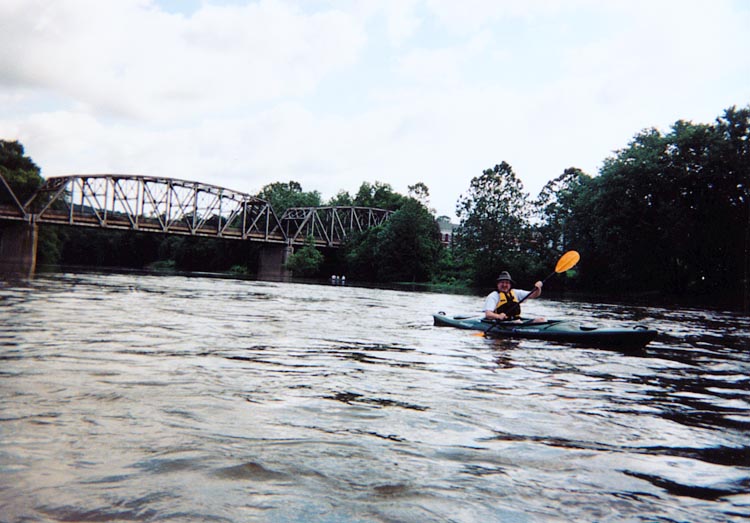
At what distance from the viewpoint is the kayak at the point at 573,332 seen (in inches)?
422

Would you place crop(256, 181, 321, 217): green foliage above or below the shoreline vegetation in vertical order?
above

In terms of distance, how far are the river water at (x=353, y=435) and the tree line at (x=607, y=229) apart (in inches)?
Result: 1452

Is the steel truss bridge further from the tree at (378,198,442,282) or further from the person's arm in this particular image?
the person's arm

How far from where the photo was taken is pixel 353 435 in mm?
4496

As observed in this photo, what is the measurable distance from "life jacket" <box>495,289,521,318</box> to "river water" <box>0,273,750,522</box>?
10.2 feet

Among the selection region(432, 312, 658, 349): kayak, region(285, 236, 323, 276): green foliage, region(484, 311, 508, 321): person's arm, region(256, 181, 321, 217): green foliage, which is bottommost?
region(432, 312, 658, 349): kayak

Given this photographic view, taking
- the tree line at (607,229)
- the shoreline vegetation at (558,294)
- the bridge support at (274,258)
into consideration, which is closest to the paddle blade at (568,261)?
the shoreline vegetation at (558,294)

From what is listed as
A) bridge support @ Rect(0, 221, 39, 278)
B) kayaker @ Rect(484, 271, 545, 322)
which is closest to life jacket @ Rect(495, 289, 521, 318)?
kayaker @ Rect(484, 271, 545, 322)

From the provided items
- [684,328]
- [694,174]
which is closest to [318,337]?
[684,328]

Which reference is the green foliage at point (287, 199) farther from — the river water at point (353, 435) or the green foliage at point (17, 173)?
the river water at point (353, 435)

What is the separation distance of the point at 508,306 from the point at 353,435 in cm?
846

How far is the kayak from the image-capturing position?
10.7 m

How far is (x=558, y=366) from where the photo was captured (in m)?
8.79

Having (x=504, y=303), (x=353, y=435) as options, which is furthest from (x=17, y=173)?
(x=353, y=435)
